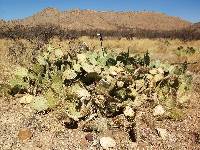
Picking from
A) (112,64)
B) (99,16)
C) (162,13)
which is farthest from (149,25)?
(112,64)

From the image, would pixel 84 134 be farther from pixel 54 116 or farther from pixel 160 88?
pixel 160 88

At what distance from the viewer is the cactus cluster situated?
5.98 m

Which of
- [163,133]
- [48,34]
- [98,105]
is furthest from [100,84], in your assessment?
[48,34]

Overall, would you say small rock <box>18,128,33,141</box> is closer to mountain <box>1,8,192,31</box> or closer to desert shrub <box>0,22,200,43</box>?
desert shrub <box>0,22,200,43</box>

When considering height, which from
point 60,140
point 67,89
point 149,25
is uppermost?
point 67,89

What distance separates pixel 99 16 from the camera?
65.7 metres

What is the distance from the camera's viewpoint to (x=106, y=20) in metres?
64.4

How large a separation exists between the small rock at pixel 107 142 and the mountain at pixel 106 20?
4944 centimetres

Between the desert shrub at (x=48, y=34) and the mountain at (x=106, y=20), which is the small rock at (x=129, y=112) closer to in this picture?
the desert shrub at (x=48, y=34)

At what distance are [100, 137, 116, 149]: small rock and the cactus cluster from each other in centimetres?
58

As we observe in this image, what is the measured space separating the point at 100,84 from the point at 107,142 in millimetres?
1100

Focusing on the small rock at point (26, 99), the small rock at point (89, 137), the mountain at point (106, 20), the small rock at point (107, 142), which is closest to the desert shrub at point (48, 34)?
the small rock at point (26, 99)

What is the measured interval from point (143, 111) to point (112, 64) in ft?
3.65

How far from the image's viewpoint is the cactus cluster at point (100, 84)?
5977 mm
